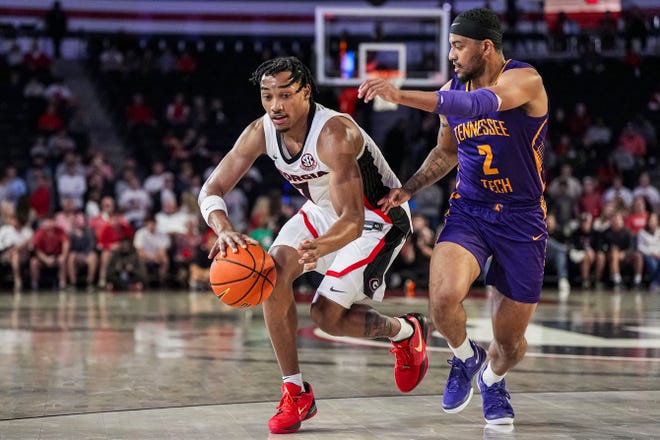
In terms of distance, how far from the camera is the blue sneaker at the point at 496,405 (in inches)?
210

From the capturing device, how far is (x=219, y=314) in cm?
1222

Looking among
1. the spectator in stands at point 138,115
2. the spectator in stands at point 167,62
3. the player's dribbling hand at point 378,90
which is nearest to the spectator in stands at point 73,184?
the spectator in stands at point 138,115

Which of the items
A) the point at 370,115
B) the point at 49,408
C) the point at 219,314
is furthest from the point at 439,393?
the point at 370,115

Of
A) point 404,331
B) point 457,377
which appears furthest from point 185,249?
point 457,377

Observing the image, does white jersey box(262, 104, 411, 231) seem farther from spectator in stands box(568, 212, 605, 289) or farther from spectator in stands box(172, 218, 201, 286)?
spectator in stands box(568, 212, 605, 289)

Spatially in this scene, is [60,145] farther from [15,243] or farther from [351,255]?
[351,255]

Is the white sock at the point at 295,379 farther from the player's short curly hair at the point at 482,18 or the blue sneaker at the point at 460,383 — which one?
the player's short curly hair at the point at 482,18

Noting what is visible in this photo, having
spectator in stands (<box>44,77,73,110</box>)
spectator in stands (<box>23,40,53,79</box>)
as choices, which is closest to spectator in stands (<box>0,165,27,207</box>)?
spectator in stands (<box>44,77,73,110</box>)

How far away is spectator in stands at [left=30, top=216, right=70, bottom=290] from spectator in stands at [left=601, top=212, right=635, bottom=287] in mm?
8879

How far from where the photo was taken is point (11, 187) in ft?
56.3

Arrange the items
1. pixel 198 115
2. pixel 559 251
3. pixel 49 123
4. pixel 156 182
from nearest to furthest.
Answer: pixel 559 251 < pixel 156 182 < pixel 49 123 < pixel 198 115

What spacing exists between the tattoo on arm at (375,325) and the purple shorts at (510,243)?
2.13 ft

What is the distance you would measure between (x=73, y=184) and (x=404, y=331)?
12.4 m

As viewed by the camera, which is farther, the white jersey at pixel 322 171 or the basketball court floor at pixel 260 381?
the white jersey at pixel 322 171
